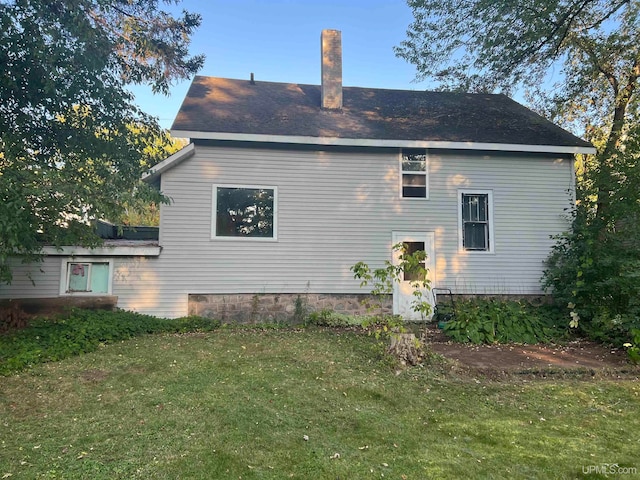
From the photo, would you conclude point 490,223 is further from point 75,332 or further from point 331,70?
point 75,332

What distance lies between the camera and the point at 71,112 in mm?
7418

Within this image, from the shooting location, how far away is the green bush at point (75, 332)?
574cm

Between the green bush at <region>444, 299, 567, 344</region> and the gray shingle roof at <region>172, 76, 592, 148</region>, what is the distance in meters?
4.27

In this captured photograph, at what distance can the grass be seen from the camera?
3082 millimetres

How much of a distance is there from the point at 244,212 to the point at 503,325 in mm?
6056

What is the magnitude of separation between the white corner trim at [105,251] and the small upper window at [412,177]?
6081 millimetres

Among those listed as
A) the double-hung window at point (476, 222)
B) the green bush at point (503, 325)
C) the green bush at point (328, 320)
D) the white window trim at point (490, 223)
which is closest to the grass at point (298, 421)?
the green bush at point (503, 325)

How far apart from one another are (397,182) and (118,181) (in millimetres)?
6257

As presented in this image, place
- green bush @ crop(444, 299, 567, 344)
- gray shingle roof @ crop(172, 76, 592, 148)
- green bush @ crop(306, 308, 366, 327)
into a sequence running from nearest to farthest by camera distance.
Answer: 1. green bush @ crop(444, 299, 567, 344)
2. green bush @ crop(306, 308, 366, 327)
3. gray shingle roof @ crop(172, 76, 592, 148)

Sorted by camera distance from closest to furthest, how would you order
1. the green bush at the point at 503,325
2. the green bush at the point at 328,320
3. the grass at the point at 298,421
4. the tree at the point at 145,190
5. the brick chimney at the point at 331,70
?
the grass at the point at 298,421 < the tree at the point at 145,190 < the green bush at the point at 503,325 < the green bush at the point at 328,320 < the brick chimney at the point at 331,70

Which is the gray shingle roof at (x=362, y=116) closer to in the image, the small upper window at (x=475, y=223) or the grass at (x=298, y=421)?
the small upper window at (x=475, y=223)

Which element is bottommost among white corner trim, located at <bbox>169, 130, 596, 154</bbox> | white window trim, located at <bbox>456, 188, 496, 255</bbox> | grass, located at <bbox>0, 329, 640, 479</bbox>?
grass, located at <bbox>0, 329, 640, 479</bbox>

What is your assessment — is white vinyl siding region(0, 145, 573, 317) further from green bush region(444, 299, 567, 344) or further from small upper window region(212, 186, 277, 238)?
green bush region(444, 299, 567, 344)

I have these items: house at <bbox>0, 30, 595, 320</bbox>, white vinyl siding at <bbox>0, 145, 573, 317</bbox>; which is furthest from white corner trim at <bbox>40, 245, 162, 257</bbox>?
white vinyl siding at <bbox>0, 145, 573, 317</bbox>
